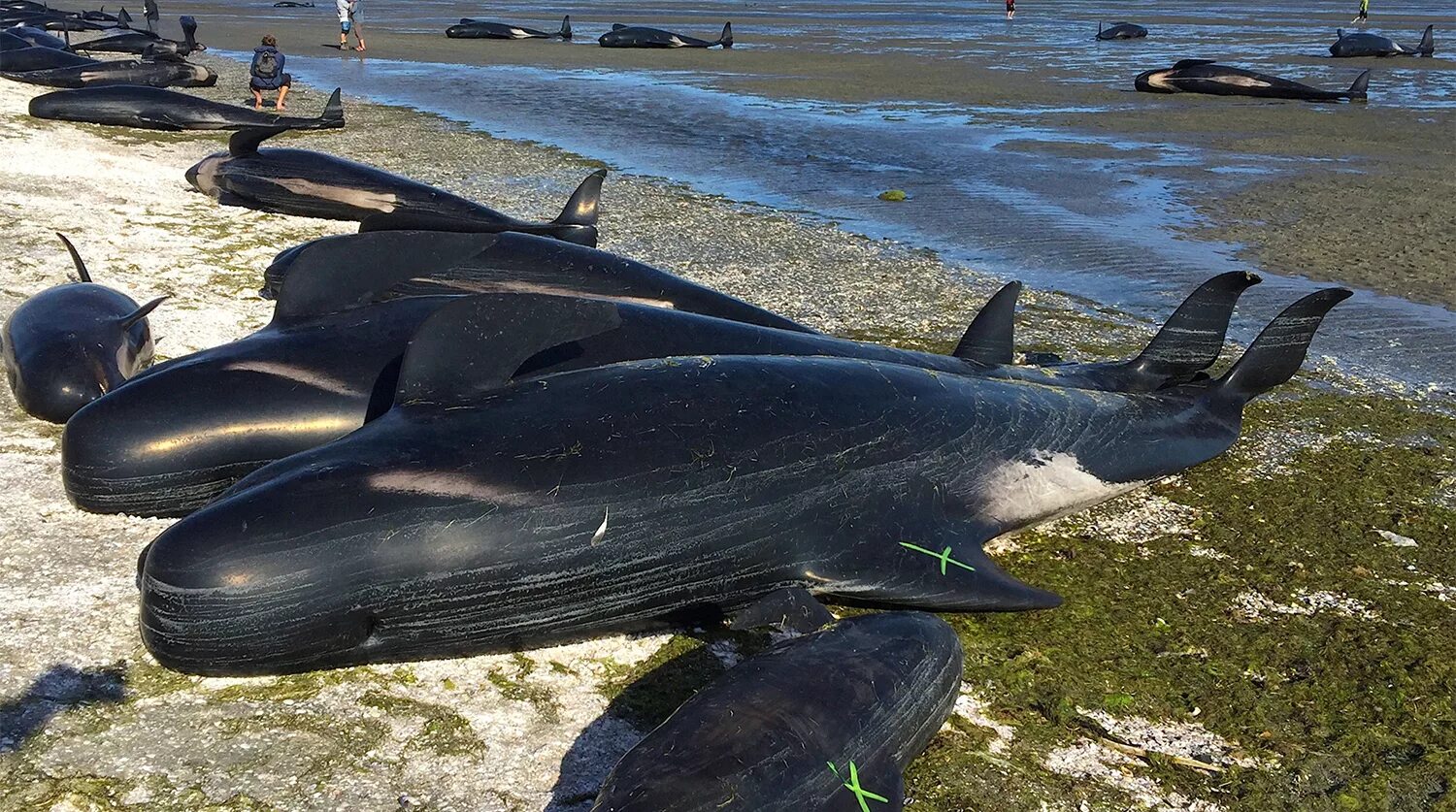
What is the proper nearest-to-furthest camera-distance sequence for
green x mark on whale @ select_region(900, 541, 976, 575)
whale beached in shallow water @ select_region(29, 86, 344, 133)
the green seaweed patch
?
the green seaweed patch → green x mark on whale @ select_region(900, 541, 976, 575) → whale beached in shallow water @ select_region(29, 86, 344, 133)

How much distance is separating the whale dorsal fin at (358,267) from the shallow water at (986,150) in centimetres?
475

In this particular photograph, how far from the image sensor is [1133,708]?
142 inches

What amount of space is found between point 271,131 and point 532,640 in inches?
315

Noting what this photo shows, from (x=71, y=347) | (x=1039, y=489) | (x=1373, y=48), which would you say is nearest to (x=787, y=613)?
(x=1039, y=489)

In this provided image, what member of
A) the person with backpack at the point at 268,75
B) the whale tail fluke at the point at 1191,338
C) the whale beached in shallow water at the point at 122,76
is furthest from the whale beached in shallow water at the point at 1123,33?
the whale tail fluke at the point at 1191,338

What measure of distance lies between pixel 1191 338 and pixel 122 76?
1977cm

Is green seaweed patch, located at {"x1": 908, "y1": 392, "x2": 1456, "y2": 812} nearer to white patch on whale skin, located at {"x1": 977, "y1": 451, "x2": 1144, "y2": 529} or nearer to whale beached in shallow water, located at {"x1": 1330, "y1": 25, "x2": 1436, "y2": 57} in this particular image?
white patch on whale skin, located at {"x1": 977, "y1": 451, "x2": 1144, "y2": 529}

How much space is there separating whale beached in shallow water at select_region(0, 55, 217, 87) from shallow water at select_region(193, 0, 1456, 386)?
290cm

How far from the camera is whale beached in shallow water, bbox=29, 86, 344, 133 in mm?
14547

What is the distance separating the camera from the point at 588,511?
358 cm

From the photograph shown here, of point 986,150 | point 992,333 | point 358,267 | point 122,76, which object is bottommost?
point 992,333

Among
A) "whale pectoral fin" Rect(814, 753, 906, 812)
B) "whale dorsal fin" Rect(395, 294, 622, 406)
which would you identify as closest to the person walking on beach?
"whale dorsal fin" Rect(395, 294, 622, 406)

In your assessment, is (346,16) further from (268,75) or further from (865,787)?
(865,787)

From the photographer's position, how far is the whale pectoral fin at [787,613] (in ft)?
11.8
